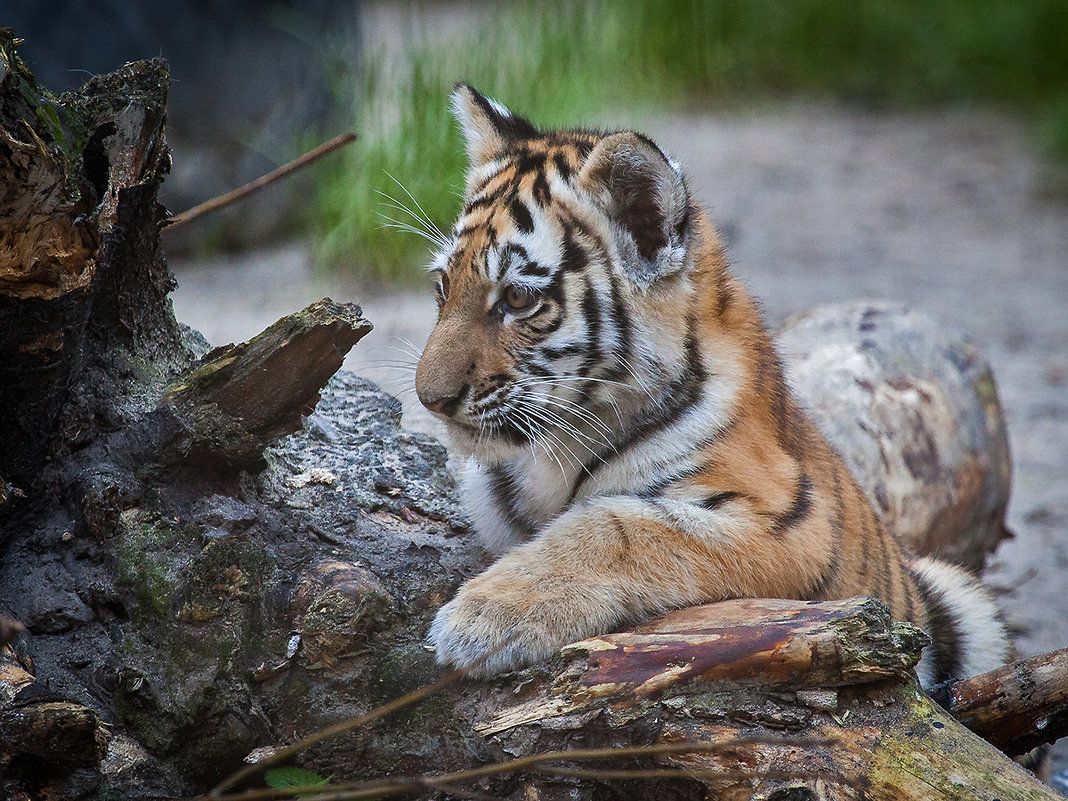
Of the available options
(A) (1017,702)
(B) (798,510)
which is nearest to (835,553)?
(B) (798,510)

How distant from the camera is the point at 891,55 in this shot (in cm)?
1241

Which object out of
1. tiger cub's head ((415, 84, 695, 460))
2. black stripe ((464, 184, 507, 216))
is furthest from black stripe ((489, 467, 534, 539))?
black stripe ((464, 184, 507, 216))

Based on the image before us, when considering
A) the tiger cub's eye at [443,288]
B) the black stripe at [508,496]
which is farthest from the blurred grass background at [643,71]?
the black stripe at [508,496]

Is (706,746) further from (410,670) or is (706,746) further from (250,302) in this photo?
(250,302)

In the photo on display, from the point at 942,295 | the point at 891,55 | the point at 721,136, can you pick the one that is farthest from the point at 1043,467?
the point at 891,55

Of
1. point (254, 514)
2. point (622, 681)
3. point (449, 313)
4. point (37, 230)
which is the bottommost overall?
point (622, 681)

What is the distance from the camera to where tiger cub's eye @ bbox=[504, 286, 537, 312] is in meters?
2.52

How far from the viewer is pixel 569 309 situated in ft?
8.30

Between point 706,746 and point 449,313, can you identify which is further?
point 449,313

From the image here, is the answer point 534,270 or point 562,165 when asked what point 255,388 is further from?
point 562,165

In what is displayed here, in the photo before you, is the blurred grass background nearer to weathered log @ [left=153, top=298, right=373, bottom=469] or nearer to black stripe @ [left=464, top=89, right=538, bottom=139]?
black stripe @ [left=464, top=89, right=538, bottom=139]

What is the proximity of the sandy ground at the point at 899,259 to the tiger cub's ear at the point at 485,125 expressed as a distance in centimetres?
74

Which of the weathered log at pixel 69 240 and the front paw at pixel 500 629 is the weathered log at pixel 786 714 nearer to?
the front paw at pixel 500 629

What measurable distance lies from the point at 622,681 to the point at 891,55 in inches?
483
